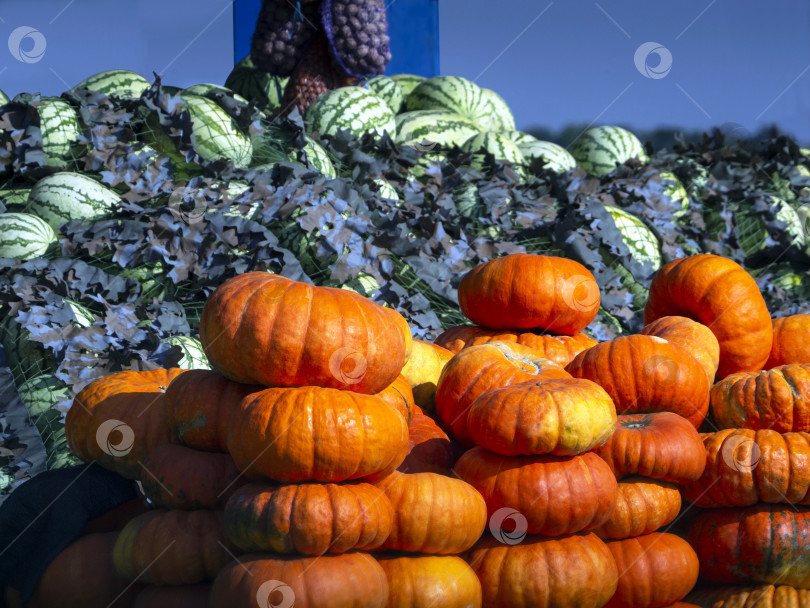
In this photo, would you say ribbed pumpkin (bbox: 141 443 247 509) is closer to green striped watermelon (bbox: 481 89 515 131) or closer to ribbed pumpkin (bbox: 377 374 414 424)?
ribbed pumpkin (bbox: 377 374 414 424)

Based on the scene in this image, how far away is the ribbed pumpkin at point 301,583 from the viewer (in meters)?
2.01

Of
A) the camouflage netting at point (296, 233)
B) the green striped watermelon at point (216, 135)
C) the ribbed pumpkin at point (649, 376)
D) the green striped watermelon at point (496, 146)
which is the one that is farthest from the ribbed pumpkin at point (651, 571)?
the green striped watermelon at point (496, 146)

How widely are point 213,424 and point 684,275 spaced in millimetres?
1991

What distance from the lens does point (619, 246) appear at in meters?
4.95

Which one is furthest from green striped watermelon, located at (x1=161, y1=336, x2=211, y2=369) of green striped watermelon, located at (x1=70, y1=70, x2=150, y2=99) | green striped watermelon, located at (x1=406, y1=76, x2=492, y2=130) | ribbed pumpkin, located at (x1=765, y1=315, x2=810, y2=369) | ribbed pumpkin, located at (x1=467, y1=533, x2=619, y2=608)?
green striped watermelon, located at (x1=406, y1=76, x2=492, y2=130)

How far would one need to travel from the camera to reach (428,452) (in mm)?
2615

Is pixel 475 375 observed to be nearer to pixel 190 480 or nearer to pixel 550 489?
pixel 550 489

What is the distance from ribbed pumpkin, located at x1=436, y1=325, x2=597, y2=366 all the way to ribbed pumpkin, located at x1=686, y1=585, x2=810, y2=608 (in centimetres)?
101

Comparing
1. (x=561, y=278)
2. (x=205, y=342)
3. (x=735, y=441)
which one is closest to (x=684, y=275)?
(x=561, y=278)

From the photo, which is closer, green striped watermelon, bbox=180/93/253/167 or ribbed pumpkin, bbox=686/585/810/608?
→ ribbed pumpkin, bbox=686/585/810/608

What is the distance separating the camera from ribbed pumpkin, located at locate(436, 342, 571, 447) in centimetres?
267

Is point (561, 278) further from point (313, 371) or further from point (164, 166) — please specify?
point (164, 166)

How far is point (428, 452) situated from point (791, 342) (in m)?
1.67

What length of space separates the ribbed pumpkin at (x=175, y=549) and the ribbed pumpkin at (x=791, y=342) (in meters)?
2.32
